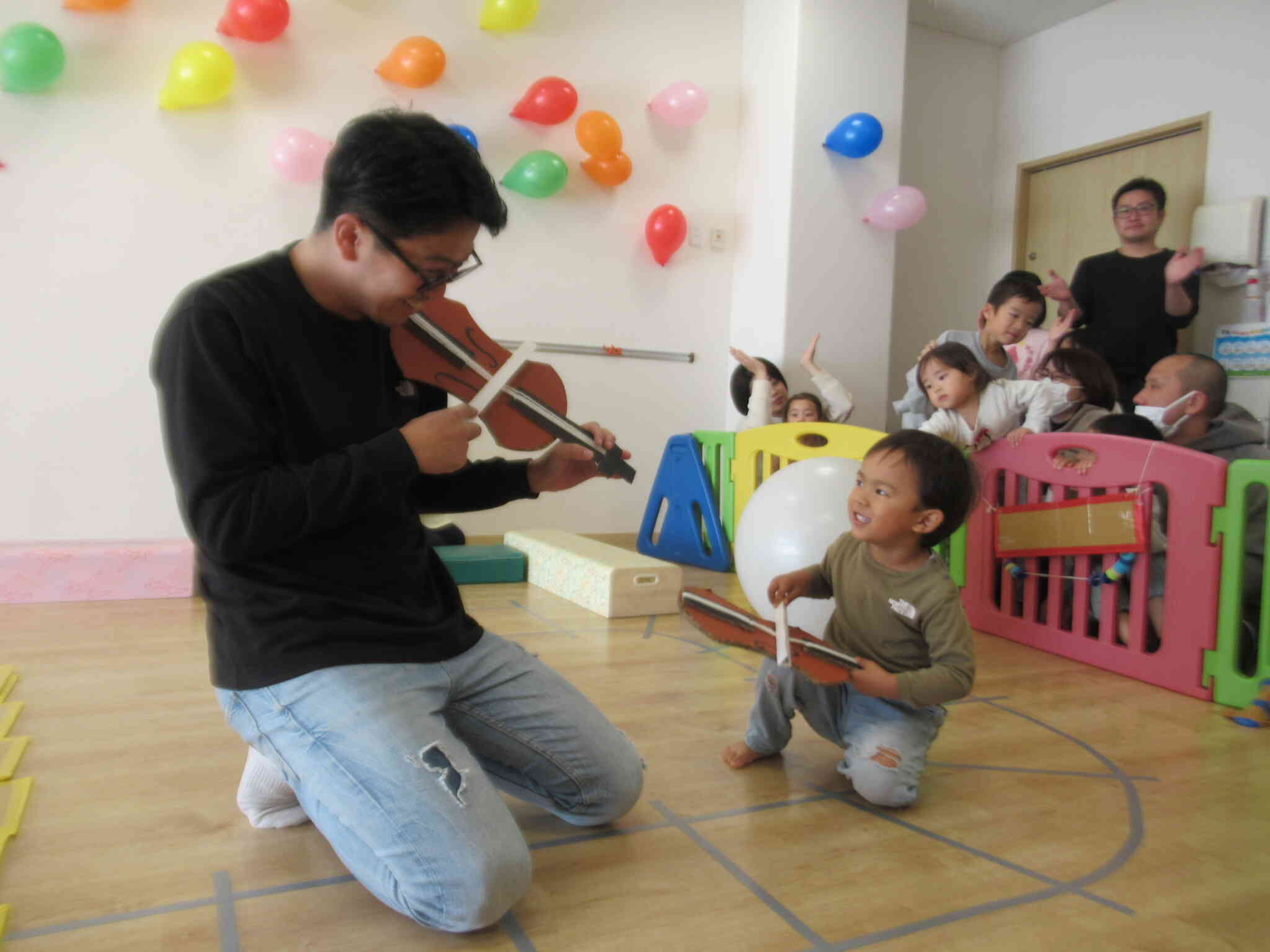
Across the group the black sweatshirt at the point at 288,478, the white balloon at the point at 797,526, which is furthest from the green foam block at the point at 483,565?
the black sweatshirt at the point at 288,478

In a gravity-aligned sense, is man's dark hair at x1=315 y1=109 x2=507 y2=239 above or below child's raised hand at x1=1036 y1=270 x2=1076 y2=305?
below

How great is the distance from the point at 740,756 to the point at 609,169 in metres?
2.77

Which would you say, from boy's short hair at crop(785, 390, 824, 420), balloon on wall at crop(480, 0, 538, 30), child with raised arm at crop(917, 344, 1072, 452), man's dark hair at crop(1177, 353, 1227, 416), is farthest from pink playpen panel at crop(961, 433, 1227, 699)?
balloon on wall at crop(480, 0, 538, 30)

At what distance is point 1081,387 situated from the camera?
2668 mm

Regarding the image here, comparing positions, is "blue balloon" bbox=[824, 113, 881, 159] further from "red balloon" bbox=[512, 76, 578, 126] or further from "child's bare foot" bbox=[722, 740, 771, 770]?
"child's bare foot" bbox=[722, 740, 771, 770]

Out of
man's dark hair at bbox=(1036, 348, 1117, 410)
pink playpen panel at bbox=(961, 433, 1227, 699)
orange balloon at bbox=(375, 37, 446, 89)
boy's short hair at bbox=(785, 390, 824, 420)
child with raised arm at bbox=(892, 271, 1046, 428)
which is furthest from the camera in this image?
boy's short hair at bbox=(785, 390, 824, 420)

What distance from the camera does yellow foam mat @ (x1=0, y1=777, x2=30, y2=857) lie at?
118 centimetres

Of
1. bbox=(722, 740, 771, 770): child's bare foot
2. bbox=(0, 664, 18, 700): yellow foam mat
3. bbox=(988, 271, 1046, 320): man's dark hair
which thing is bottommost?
bbox=(0, 664, 18, 700): yellow foam mat

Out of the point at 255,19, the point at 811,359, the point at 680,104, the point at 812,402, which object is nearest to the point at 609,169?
the point at 680,104

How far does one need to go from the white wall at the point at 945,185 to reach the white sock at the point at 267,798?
3.68m

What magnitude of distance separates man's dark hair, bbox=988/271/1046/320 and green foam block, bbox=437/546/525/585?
5.80 feet

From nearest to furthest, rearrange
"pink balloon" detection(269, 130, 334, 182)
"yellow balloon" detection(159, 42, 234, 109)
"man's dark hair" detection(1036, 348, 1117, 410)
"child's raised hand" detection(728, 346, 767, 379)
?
"man's dark hair" detection(1036, 348, 1117, 410)
"yellow balloon" detection(159, 42, 234, 109)
"pink balloon" detection(269, 130, 334, 182)
"child's raised hand" detection(728, 346, 767, 379)

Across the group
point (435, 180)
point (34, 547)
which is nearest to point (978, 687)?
point (435, 180)

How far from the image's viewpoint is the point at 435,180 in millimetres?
1005
